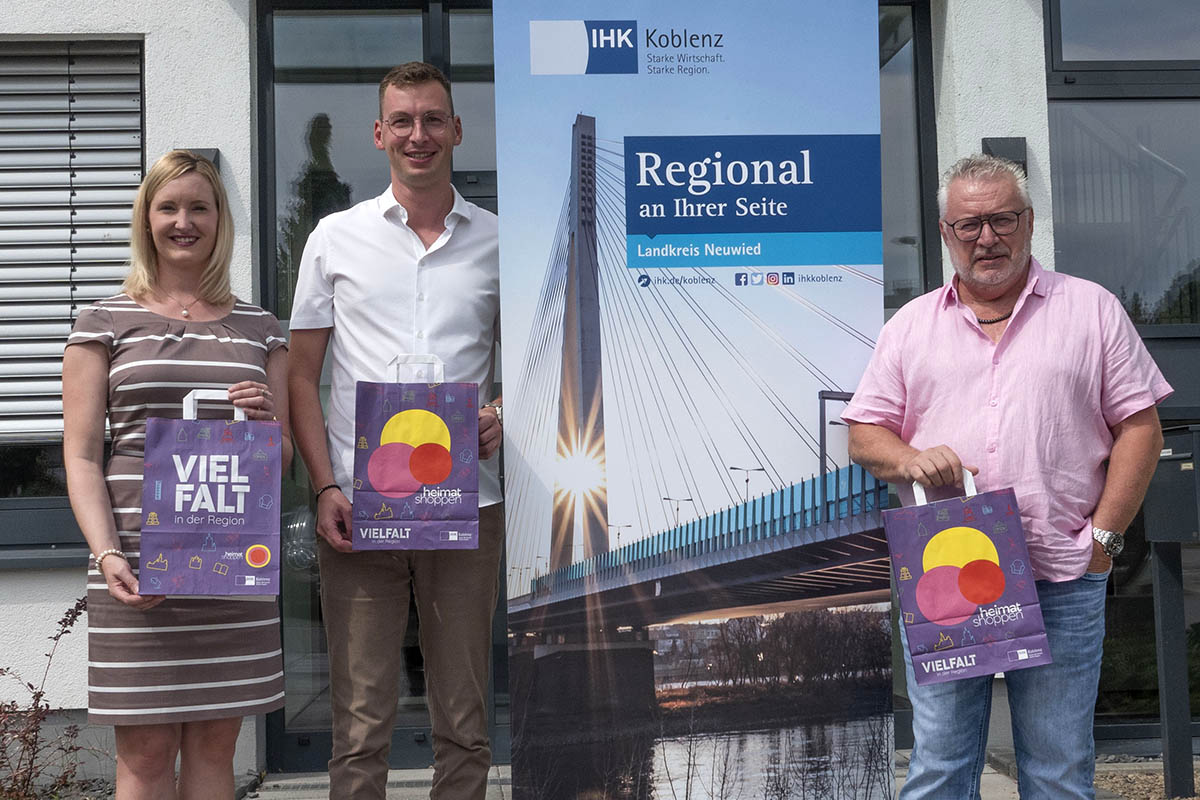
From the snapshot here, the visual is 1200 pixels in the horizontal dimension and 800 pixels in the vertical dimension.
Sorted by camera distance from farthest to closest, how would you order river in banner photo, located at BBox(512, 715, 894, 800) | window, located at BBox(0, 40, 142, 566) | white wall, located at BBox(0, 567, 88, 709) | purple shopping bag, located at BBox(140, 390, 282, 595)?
window, located at BBox(0, 40, 142, 566), white wall, located at BBox(0, 567, 88, 709), river in banner photo, located at BBox(512, 715, 894, 800), purple shopping bag, located at BBox(140, 390, 282, 595)

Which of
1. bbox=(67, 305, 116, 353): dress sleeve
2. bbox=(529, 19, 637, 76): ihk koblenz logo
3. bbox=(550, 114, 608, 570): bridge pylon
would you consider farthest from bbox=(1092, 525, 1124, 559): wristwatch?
bbox=(67, 305, 116, 353): dress sleeve

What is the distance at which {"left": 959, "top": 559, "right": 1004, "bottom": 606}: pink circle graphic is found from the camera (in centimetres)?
233

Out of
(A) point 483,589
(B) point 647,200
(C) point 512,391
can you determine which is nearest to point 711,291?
(B) point 647,200

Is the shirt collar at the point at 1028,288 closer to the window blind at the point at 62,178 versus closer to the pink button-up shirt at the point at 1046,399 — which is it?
the pink button-up shirt at the point at 1046,399

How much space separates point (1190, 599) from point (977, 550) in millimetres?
2920

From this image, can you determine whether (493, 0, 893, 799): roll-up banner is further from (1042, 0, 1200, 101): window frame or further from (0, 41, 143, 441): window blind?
(0, 41, 143, 441): window blind

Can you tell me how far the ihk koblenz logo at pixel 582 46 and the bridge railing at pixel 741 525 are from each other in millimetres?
1140

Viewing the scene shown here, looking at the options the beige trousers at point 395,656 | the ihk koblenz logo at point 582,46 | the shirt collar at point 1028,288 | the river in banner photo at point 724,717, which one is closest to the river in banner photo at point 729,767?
the river in banner photo at point 724,717

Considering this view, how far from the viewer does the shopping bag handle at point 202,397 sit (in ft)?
7.59

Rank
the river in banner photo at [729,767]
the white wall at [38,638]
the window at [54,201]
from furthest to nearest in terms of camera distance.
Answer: the window at [54,201], the white wall at [38,638], the river in banner photo at [729,767]

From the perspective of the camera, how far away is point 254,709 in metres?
2.43

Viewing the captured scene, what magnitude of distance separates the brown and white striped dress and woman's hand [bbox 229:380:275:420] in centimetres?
4

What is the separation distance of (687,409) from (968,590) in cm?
82

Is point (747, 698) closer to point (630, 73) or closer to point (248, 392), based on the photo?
point (248, 392)
